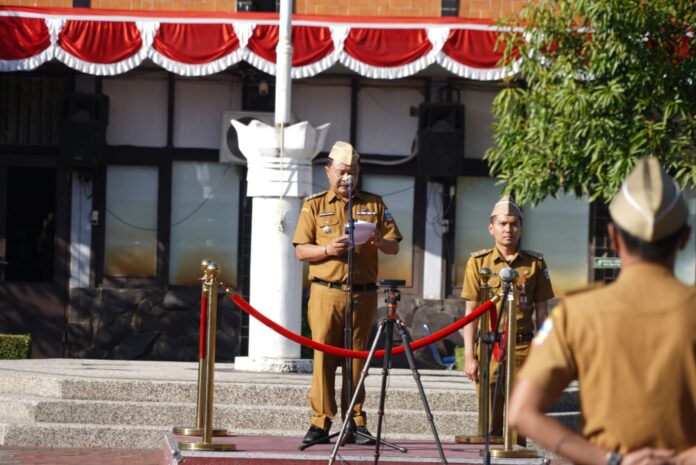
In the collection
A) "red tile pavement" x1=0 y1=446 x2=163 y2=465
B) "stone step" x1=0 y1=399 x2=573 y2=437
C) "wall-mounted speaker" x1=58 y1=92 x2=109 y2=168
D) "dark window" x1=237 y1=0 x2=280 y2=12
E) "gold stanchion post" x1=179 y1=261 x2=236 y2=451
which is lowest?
"red tile pavement" x1=0 y1=446 x2=163 y2=465

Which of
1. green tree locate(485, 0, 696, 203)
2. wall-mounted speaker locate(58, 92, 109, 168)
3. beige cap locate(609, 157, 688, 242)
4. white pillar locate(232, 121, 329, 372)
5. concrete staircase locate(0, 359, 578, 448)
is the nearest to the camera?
beige cap locate(609, 157, 688, 242)

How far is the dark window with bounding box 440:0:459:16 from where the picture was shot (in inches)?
731

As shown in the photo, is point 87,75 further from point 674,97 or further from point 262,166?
point 674,97

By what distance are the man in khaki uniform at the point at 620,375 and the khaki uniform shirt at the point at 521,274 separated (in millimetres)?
5621

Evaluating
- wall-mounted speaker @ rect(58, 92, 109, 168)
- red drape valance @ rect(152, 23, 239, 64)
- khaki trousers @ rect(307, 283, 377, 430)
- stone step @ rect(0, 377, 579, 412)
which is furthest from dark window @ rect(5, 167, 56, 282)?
khaki trousers @ rect(307, 283, 377, 430)

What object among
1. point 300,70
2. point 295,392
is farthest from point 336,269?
point 300,70

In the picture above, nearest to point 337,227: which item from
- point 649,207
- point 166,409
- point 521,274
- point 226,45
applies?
point 521,274

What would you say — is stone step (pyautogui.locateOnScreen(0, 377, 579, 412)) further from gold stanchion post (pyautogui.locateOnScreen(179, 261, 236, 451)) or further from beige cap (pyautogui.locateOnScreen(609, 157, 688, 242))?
beige cap (pyautogui.locateOnScreen(609, 157, 688, 242))

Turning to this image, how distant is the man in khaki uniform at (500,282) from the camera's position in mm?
9430

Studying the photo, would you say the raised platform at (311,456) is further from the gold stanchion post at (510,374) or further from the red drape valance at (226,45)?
the red drape valance at (226,45)

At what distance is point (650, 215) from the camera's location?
3.80 metres

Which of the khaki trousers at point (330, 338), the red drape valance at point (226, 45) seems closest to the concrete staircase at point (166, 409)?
the khaki trousers at point (330, 338)

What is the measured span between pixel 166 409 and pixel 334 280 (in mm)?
3058

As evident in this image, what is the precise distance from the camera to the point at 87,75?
18344 millimetres
